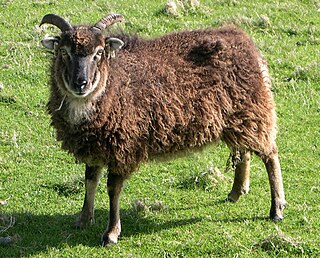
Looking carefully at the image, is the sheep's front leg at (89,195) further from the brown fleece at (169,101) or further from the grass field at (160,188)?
the brown fleece at (169,101)

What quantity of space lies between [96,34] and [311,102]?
5.62 metres

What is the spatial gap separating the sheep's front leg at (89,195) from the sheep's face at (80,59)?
3.48 ft

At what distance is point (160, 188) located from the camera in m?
9.84

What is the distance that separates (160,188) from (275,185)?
156 centimetres

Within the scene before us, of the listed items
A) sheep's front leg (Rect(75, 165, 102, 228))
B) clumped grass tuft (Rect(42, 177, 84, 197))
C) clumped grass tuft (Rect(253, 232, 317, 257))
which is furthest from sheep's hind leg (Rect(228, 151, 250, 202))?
clumped grass tuft (Rect(42, 177, 84, 197))

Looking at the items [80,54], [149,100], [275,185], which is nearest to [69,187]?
[149,100]

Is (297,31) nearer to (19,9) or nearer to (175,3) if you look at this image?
(175,3)

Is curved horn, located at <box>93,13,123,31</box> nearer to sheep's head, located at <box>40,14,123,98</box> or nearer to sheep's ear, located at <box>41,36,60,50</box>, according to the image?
sheep's head, located at <box>40,14,123,98</box>

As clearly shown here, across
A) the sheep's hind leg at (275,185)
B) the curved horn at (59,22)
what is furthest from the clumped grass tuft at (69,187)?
the sheep's hind leg at (275,185)

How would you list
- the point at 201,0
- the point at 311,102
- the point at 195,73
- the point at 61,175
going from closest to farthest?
the point at 195,73 < the point at 61,175 < the point at 311,102 < the point at 201,0

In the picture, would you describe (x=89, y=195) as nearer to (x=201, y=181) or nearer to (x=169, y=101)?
(x=169, y=101)

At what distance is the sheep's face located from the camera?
7875 mm

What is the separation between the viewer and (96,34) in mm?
8148

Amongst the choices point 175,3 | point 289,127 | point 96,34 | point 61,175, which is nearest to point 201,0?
point 175,3
